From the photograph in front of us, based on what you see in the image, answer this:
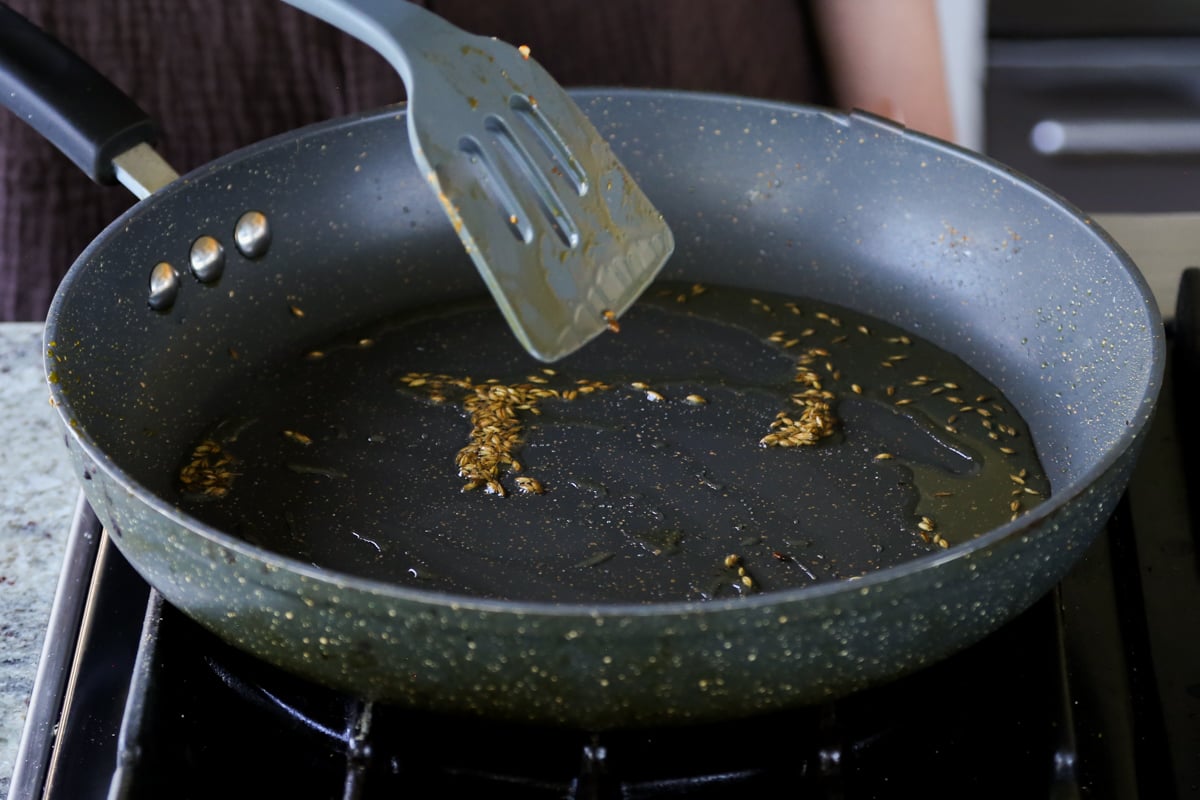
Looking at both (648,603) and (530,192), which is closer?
(648,603)

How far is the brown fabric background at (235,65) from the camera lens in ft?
3.38

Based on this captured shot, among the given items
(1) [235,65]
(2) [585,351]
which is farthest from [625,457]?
(1) [235,65]

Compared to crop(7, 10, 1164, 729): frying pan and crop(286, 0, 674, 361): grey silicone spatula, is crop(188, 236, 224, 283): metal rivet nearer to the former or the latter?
crop(7, 10, 1164, 729): frying pan

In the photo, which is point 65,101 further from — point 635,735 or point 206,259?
point 635,735

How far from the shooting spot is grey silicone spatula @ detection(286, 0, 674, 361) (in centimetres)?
65

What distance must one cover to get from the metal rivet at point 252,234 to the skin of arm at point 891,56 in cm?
61

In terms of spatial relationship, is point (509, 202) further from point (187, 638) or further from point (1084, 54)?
point (1084, 54)

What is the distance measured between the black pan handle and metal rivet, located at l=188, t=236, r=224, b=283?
75 millimetres

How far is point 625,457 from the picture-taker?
72cm

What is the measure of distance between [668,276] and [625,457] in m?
0.22

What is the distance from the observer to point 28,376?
0.81 meters

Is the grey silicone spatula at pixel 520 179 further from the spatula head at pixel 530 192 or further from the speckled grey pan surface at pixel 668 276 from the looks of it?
the speckled grey pan surface at pixel 668 276

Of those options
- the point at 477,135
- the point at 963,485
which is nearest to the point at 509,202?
the point at 477,135

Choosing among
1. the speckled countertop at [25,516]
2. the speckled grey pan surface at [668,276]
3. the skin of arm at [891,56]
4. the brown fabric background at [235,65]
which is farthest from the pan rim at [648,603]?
the skin of arm at [891,56]
